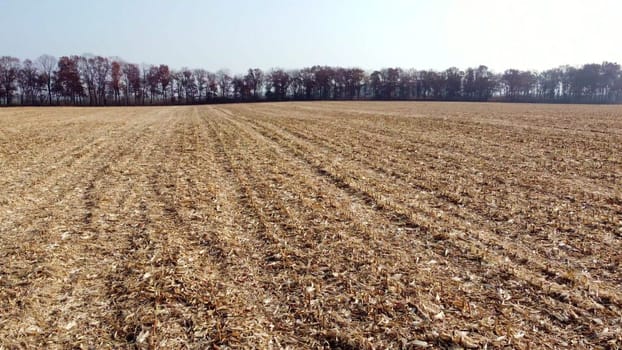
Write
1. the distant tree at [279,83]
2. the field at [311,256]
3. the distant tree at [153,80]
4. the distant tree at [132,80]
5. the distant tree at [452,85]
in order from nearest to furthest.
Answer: the field at [311,256] → the distant tree at [132,80] → the distant tree at [153,80] → the distant tree at [279,83] → the distant tree at [452,85]

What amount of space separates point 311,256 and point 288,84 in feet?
368

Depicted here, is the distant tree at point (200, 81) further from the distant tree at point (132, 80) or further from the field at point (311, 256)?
the field at point (311, 256)

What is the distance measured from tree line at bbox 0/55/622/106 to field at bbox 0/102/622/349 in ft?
317

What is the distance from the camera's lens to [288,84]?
113812 mm

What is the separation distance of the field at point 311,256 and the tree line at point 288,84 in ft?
317

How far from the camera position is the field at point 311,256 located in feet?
13.5

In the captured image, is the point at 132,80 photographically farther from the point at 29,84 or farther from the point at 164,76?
the point at 29,84

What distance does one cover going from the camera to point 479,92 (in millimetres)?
Answer: 126438

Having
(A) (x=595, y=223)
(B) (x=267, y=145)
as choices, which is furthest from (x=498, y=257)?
(B) (x=267, y=145)

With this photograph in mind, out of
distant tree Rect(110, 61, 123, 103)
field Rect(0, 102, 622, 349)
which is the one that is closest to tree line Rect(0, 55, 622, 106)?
distant tree Rect(110, 61, 123, 103)

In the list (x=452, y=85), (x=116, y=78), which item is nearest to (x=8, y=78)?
(x=116, y=78)

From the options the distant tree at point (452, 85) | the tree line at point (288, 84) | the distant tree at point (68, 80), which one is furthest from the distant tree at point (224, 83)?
the distant tree at point (452, 85)

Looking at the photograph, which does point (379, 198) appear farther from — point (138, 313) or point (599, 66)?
point (599, 66)

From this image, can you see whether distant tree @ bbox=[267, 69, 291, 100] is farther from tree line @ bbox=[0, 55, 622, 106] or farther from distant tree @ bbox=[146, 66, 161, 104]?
distant tree @ bbox=[146, 66, 161, 104]
